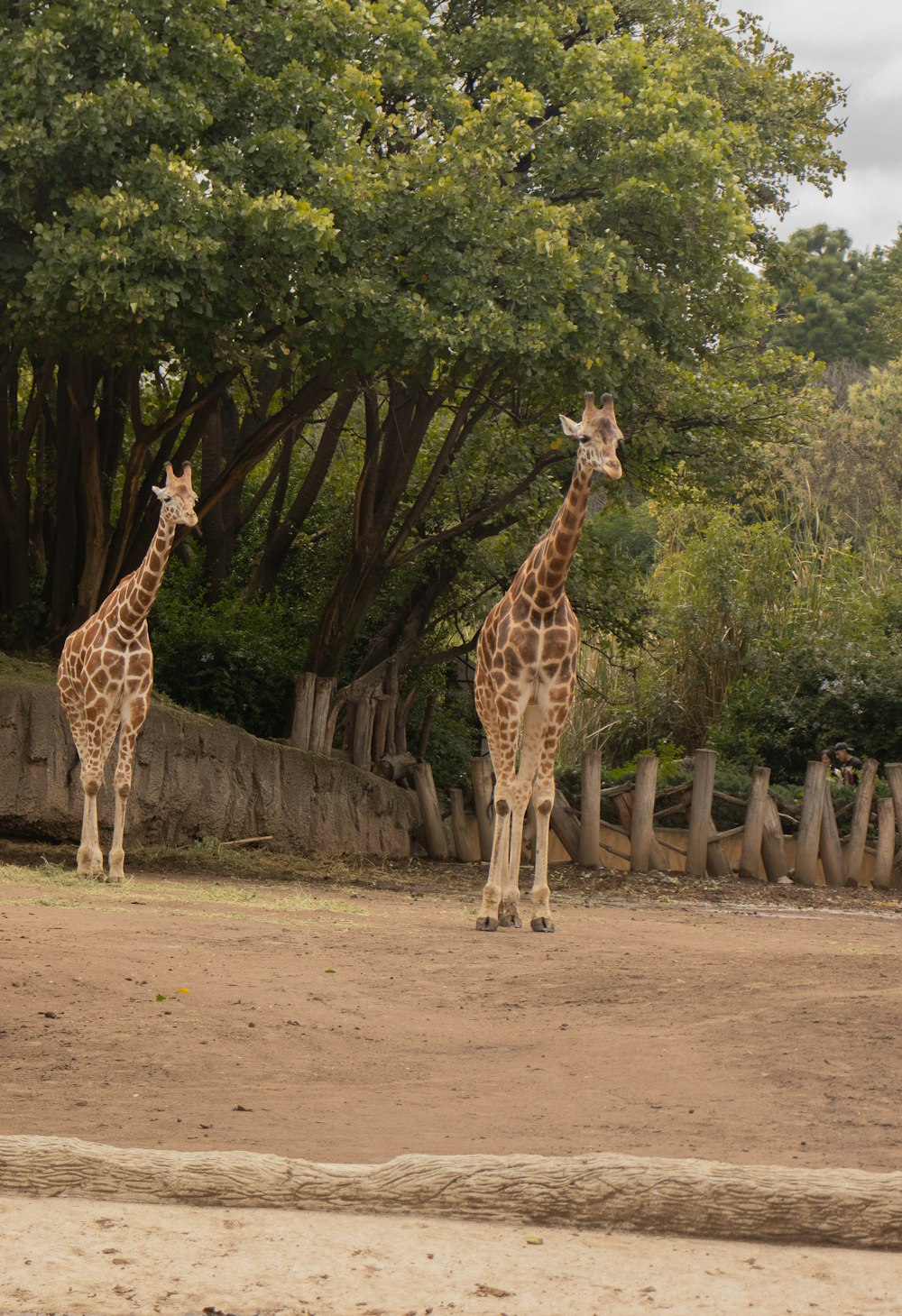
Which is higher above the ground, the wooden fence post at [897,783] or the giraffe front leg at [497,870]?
the wooden fence post at [897,783]

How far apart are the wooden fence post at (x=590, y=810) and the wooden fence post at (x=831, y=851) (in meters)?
2.38

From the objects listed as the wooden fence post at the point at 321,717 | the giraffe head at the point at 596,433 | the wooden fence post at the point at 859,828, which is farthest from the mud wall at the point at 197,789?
the giraffe head at the point at 596,433

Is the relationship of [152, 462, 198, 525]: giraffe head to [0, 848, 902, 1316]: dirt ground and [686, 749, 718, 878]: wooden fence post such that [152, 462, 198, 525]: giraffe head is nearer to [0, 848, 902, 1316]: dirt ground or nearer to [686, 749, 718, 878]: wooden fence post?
[0, 848, 902, 1316]: dirt ground

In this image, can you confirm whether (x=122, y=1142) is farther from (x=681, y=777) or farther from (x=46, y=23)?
(x=681, y=777)

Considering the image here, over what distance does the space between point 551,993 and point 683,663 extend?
600 inches

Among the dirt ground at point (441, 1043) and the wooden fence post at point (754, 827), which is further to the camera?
the wooden fence post at point (754, 827)

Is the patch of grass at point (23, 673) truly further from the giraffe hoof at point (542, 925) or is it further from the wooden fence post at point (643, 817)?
the giraffe hoof at point (542, 925)

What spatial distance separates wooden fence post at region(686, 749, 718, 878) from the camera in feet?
51.9

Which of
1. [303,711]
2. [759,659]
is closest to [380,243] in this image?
[303,711]

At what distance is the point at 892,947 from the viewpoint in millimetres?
9930

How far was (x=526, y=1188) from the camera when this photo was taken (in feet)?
14.3

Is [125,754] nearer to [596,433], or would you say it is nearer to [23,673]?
[23,673]

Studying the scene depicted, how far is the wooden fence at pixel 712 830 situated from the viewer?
16062 mm

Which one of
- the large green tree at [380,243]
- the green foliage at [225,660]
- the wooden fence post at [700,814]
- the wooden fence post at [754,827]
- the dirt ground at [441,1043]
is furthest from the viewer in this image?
the green foliage at [225,660]
